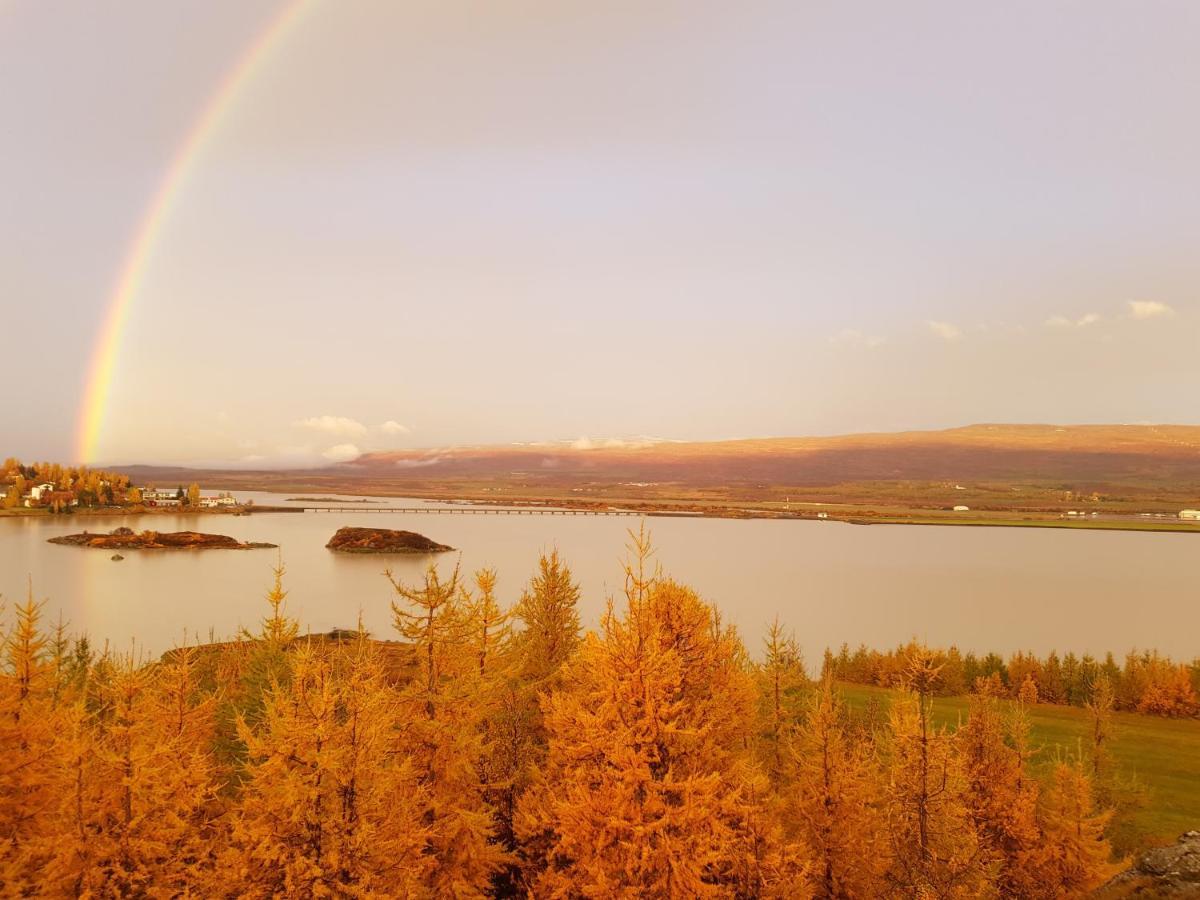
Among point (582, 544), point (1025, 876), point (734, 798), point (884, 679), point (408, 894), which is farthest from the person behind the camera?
point (582, 544)

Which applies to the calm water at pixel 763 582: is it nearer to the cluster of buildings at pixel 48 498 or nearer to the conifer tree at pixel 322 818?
the cluster of buildings at pixel 48 498

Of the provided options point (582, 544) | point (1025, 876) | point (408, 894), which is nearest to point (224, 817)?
point (408, 894)

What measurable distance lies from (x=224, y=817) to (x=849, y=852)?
1208cm

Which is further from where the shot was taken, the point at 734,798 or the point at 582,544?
the point at 582,544

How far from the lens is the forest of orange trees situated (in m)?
10.6

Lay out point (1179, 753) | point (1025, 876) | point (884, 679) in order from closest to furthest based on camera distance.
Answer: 1. point (1025, 876)
2. point (1179, 753)
3. point (884, 679)

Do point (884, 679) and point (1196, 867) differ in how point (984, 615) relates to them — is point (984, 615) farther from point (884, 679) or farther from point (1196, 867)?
point (1196, 867)

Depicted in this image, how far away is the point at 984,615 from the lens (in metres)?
71.6

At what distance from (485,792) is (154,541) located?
115284 mm

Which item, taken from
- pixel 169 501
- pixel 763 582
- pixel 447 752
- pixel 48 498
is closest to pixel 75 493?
pixel 48 498

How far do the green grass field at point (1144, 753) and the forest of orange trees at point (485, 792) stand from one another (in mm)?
7632

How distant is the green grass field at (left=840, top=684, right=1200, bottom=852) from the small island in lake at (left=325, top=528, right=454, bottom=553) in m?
83.9

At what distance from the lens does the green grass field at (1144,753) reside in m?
23.3

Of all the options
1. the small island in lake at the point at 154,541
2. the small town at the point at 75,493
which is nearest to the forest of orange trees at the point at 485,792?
the small island in lake at the point at 154,541
